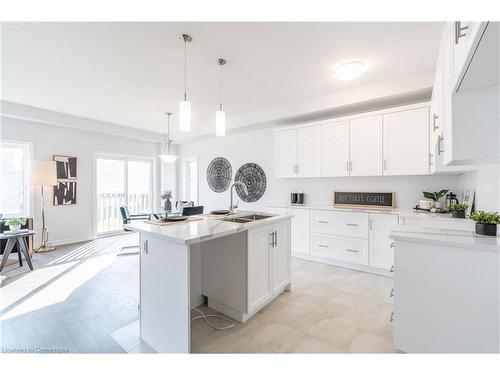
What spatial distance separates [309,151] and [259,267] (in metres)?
2.40

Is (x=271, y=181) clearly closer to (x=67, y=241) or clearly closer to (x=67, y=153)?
(x=67, y=153)

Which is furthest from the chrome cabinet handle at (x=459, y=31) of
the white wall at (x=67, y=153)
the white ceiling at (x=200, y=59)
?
the white wall at (x=67, y=153)

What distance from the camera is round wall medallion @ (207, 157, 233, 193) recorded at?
537 cm

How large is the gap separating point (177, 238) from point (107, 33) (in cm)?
201

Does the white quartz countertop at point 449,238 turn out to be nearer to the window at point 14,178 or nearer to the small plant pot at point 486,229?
the small plant pot at point 486,229

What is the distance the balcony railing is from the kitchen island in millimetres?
3776

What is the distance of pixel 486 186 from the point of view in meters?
2.03

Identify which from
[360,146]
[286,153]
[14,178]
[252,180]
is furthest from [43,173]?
[360,146]

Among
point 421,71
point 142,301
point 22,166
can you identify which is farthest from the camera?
point 22,166

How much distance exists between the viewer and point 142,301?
5.86ft
